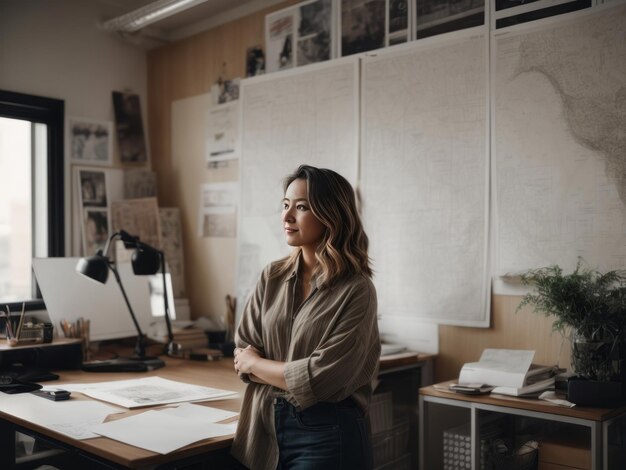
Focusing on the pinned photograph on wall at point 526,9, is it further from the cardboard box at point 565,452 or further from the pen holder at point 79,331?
the pen holder at point 79,331

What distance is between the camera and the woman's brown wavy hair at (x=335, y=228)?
6.33 ft

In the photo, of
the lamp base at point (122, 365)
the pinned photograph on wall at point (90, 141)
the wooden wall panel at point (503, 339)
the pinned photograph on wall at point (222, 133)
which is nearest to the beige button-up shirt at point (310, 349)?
the wooden wall panel at point (503, 339)

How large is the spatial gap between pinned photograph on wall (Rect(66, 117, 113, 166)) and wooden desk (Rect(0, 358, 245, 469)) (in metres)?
1.33

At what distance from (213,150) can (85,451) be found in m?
2.23

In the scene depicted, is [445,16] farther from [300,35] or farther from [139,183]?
[139,183]

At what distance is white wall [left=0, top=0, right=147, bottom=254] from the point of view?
353 cm

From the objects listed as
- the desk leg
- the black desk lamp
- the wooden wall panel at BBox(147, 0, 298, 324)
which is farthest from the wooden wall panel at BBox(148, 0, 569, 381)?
the desk leg

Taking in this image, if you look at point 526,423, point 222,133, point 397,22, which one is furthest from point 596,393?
point 222,133

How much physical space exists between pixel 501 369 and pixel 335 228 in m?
0.83

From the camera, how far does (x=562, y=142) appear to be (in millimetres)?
2473

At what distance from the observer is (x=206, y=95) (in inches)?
151

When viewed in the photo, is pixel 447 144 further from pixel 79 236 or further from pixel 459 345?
pixel 79 236

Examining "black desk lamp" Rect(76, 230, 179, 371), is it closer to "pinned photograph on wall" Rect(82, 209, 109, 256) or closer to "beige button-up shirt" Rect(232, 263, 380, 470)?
"pinned photograph on wall" Rect(82, 209, 109, 256)

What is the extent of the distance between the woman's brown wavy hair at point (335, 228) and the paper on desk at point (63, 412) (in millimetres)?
788
